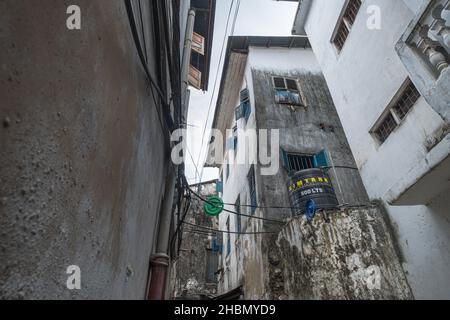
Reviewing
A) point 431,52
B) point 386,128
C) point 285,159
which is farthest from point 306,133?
point 431,52

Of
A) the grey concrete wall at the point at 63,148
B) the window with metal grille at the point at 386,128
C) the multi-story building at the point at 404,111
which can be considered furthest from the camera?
the window with metal grille at the point at 386,128

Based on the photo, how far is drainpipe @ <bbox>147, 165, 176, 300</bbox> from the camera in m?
3.42

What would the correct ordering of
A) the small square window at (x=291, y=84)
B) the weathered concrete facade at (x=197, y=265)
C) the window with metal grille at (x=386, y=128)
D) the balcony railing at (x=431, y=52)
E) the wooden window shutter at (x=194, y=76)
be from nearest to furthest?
the balcony railing at (x=431, y=52), the window with metal grille at (x=386, y=128), the wooden window shutter at (x=194, y=76), the small square window at (x=291, y=84), the weathered concrete facade at (x=197, y=265)

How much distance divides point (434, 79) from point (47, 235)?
434 cm

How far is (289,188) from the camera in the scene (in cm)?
789

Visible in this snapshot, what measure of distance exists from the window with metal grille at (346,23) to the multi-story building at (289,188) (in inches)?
146

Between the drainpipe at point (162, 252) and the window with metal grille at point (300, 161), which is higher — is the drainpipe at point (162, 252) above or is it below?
below

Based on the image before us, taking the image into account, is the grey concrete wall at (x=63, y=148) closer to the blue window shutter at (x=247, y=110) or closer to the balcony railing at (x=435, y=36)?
the balcony railing at (x=435, y=36)

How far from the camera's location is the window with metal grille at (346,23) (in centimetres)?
629

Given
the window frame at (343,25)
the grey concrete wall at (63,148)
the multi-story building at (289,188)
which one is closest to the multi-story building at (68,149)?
the grey concrete wall at (63,148)

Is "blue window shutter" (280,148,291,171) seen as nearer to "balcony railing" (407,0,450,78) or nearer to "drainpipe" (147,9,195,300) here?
"drainpipe" (147,9,195,300)

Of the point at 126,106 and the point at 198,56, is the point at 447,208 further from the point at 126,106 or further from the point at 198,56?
the point at 198,56

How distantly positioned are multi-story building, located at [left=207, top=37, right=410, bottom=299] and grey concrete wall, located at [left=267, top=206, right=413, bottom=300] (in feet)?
0.07

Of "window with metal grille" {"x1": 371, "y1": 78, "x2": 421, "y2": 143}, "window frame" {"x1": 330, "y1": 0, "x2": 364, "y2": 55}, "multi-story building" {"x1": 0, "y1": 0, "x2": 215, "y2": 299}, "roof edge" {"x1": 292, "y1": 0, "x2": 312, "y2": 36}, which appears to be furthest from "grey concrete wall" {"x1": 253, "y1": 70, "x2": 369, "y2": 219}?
"multi-story building" {"x1": 0, "y1": 0, "x2": 215, "y2": 299}
